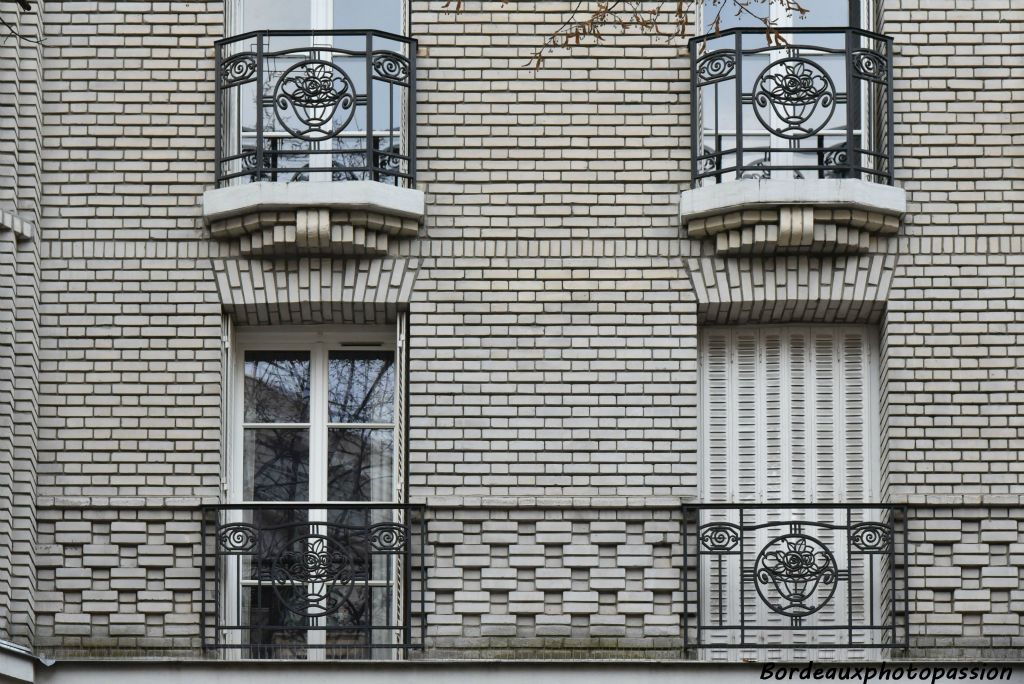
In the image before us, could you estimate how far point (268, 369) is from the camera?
15305 mm

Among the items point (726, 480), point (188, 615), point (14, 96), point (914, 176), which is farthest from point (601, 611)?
point (14, 96)

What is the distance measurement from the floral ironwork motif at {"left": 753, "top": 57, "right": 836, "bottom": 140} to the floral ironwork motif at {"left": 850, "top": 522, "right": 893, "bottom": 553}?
8.67ft

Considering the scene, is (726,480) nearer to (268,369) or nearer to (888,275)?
(888,275)

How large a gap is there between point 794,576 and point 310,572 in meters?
3.13

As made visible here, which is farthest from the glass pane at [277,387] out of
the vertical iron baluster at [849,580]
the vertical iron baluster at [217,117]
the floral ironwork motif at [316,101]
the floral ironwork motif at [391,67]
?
the vertical iron baluster at [849,580]

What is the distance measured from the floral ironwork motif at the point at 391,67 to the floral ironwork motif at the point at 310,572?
319cm

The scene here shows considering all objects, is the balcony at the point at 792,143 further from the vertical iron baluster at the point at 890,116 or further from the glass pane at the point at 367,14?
the glass pane at the point at 367,14

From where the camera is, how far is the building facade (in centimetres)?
1433

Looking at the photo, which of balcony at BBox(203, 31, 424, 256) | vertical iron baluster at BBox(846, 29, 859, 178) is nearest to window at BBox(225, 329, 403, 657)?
balcony at BBox(203, 31, 424, 256)

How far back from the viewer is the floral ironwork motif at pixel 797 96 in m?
14.9

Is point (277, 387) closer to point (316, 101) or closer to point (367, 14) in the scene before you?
point (316, 101)

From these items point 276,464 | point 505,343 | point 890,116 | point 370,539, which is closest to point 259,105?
point 505,343

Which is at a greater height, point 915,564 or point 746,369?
point 746,369

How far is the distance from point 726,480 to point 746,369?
2.61 feet
